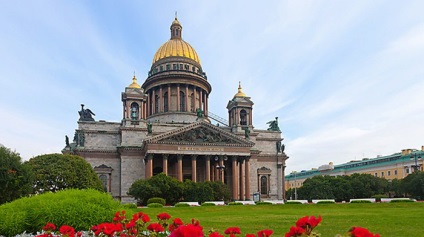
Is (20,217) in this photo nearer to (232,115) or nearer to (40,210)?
(40,210)

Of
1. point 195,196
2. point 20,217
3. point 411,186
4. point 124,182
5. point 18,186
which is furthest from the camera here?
point 411,186

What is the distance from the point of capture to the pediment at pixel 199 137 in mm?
57656

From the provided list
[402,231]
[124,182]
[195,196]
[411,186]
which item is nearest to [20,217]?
[402,231]

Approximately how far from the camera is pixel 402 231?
53.0ft

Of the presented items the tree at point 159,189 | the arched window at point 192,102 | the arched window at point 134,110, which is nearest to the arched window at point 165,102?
the arched window at point 192,102

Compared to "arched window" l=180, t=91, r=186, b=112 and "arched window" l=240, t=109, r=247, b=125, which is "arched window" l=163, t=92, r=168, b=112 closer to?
"arched window" l=180, t=91, r=186, b=112

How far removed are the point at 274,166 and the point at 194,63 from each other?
86.9 feet

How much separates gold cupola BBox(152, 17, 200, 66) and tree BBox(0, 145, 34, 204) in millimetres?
53107

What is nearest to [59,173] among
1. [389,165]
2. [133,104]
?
[133,104]

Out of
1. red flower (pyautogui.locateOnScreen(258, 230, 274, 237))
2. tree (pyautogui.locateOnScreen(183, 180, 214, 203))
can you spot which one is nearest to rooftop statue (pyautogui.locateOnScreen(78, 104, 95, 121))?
tree (pyautogui.locateOnScreen(183, 180, 214, 203))

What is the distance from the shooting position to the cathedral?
58906 mm

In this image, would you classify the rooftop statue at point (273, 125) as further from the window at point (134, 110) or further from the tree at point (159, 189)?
the tree at point (159, 189)

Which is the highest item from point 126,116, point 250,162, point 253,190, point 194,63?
point 194,63

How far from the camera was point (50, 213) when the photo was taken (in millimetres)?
14914
